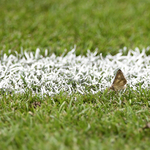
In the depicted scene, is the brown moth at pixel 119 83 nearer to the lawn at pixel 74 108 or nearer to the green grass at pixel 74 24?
the lawn at pixel 74 108

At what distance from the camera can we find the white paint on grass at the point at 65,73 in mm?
2244

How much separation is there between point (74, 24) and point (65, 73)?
177 centimetres

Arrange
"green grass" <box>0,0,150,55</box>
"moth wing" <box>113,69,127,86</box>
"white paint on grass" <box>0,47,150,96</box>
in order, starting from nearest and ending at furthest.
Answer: "moth wing" <box>113,69,127,86</box>
"white paint on grass" <box>0,47,150,96</box>
"green grass" <box>0,0,150,55</box>

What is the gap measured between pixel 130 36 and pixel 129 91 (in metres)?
1.79

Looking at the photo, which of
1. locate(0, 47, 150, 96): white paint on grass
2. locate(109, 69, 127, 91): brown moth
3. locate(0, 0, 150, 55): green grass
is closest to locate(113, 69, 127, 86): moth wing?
locate(109, 69, 127, 91): brown moth

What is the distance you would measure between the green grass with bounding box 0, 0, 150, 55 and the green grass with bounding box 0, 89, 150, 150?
124 centimetres

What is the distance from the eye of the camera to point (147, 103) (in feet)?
6.32

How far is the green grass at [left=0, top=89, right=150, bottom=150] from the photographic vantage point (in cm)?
146

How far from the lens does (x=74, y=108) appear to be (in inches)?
75.1

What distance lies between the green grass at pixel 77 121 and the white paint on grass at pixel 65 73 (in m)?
0.16

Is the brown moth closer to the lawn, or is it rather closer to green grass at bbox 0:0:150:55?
the lawn

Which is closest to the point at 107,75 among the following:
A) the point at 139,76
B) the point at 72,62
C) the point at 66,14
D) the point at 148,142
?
the point at 139,76

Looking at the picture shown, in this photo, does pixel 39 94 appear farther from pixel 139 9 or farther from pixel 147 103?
pixel 139 9

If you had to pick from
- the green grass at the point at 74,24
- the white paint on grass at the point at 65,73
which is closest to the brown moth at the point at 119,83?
the white paint on grass at the point at 65,73
